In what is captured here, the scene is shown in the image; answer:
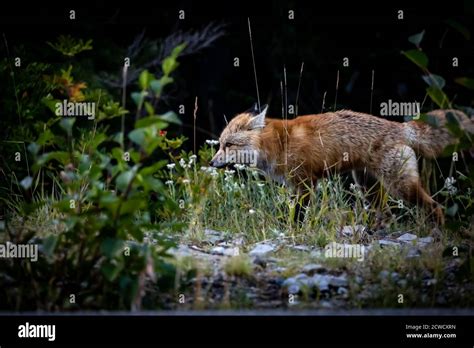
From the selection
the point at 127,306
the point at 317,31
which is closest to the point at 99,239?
the point at 127,306

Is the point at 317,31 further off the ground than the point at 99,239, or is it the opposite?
the point at 317,31

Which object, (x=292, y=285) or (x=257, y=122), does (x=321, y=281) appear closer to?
(x=292, y=285)

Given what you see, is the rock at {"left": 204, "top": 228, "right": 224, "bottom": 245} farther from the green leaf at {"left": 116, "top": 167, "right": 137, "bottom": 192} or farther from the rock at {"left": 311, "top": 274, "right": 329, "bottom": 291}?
the green leaf at {"left": 116, "top": 167, "right": 137, "bottom": 192}

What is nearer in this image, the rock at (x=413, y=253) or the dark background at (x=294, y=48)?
the rock at (x=413, y=253)

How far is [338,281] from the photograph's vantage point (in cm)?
581

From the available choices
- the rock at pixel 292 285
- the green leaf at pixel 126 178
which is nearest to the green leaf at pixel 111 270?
the green leaf at pixel 126 178

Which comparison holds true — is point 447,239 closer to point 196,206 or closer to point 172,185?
point 196,206

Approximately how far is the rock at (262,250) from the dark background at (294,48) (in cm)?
618

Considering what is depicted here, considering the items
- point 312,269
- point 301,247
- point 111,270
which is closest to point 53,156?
point 111,270

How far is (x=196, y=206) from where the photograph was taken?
7.26m

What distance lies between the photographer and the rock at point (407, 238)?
7347 mm

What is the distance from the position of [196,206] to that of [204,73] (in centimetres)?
768

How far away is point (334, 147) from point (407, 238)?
1612 mm
